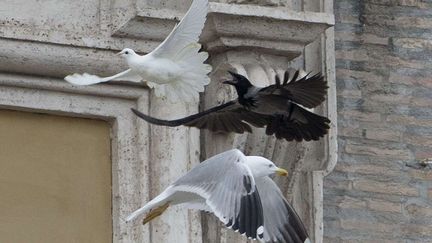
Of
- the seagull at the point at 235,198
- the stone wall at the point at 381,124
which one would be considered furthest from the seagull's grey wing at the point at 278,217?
the stone wall at the point at 381,124

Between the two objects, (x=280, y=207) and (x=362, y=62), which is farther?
(x=362, y=62)

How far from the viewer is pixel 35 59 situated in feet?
36.7

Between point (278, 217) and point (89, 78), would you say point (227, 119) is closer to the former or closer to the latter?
point (278, 217)

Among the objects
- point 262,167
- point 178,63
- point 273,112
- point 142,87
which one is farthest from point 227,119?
point 178,63

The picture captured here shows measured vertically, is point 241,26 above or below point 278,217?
above

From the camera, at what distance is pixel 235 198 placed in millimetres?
10617

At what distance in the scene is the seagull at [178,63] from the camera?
34.8 feet

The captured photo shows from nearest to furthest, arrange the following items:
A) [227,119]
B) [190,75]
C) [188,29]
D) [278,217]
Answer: [188,29], [190,75], [278,217], [227,119]

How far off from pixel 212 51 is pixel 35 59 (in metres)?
0.60

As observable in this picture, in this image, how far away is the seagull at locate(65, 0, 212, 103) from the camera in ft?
34.8

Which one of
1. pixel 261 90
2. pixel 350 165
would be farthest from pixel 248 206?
pixel 350 165

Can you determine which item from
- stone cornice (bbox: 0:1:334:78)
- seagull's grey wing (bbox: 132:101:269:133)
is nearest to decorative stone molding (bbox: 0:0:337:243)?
stone cornice (bbox: 0:1:334:78)

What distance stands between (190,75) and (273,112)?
412 mm

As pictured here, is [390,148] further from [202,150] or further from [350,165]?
[202,150]
